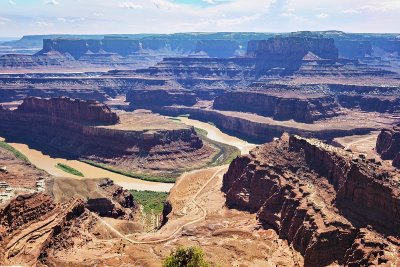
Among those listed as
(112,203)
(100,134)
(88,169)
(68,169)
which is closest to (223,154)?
(100,134)

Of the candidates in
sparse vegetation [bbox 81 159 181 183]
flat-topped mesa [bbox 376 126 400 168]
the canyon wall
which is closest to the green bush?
sparse vegetation [bbox 81 159 181 183]

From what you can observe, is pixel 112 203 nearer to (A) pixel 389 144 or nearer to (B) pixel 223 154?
(B) pixel 223 154

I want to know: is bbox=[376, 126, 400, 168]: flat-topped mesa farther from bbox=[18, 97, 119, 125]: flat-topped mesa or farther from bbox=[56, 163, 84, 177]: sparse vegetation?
bbox=[56, 163, 84, 177]: sparse vegetation

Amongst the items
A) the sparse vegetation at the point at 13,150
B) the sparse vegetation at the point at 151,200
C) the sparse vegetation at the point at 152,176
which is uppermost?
the sparse vegetation at the point at 151,200

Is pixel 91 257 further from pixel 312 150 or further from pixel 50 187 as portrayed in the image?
pixel 312 150

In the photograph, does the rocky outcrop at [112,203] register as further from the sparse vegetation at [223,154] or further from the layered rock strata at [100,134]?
the sparse vegetation at [223,154]

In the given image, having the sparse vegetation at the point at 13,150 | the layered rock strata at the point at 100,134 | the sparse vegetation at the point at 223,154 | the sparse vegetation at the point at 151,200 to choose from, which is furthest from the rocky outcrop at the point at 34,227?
the sparse vegetation at the point at 13,150
